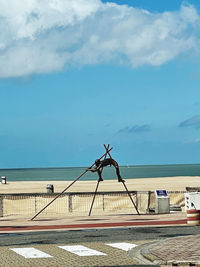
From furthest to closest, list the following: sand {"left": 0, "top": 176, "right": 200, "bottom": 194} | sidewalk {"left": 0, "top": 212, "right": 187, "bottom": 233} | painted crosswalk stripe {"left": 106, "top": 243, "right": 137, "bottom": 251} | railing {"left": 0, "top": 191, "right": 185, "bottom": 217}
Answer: sand {"left": 0, "top": 176, "right": 200, "bottom": 194}
railing {"left": 0, "top": 191, "right": 185, "bottom": 217}
sidewalk {"left": 0, "top": 212, "right": 187, "bottom": 233}
painted crosswalk stripe {"left": 106, "top": 243, "right": 137, "bottom": 251}

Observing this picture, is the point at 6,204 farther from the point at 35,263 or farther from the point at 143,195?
the point at 35,263

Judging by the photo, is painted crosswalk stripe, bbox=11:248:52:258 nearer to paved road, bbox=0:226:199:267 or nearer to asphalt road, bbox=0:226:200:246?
paved road, bbox=0:226:199:267

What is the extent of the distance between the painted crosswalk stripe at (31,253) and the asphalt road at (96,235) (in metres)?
1.24

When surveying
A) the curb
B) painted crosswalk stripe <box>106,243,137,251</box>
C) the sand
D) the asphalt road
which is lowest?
painted crosswalk stripe <box>106,243,137,251</box>

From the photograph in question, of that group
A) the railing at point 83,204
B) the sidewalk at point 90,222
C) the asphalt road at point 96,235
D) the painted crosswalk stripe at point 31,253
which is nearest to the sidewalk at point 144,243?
the sidewalk at point 90,222

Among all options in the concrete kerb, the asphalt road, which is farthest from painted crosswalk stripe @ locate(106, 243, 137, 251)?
the asphalt road

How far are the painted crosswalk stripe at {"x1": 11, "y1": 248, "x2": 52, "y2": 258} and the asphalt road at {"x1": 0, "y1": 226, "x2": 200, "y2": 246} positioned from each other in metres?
1.24

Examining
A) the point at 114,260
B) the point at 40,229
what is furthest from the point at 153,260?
the point at 40,229

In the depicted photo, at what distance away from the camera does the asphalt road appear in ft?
53.1

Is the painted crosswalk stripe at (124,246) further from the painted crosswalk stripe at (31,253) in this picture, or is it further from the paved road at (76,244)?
the painted crosswalk stripe at (31,253)

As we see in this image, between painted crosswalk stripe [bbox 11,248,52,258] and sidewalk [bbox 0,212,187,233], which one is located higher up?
sidewalk [bbox 0,212,187,233]

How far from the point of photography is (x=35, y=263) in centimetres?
1194

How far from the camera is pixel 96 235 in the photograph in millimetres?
17547

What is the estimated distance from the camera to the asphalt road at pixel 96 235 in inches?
637
